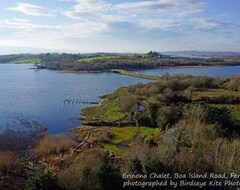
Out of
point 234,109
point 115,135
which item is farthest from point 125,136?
point 234,109

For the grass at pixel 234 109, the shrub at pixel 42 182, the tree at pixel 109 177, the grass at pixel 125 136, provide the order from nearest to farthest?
the shrub at pixel 42 182, the tree at pixel 109 177, the grass at pixel 125 136, the grass at pixel 234 109

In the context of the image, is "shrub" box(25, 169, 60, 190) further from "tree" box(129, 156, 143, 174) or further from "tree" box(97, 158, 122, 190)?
"tree" box(129, 156, 143, 174)

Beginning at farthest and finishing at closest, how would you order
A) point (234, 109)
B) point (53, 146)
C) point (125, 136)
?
point (234, 109)
point (125, 136)
point (53, 146)

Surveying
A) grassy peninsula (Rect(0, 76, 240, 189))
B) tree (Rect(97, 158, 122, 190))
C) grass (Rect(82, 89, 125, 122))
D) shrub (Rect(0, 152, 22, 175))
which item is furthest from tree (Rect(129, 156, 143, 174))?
grass (Rect(82, 89, 125, 122))

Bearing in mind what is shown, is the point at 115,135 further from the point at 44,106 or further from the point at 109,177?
the point at 44,106

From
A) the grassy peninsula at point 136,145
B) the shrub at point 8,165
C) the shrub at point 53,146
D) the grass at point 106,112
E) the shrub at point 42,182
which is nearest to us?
the shrub at point 42,182

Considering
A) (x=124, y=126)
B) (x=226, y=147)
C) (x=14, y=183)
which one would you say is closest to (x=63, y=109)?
(x=124, y=126)

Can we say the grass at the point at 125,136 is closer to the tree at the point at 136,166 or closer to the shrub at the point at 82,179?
the tree at the point at 136,166

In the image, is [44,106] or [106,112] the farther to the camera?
[44,106]

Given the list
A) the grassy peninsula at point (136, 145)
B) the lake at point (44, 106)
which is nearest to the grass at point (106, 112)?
the grassy peninsula at point (136, 145)

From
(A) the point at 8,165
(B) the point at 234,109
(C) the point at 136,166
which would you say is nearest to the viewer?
(C) the point at 136,166

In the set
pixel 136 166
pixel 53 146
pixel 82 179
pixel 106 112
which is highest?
pixel 136 166

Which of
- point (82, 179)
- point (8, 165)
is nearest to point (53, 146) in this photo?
point (8, 165)

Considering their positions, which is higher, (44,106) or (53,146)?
(53,146)
